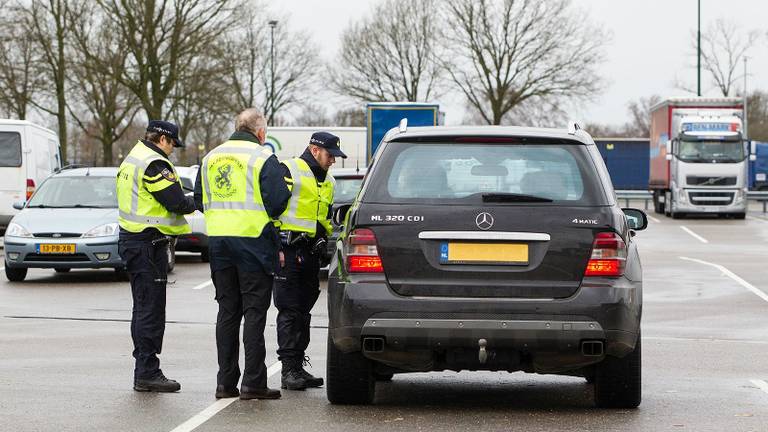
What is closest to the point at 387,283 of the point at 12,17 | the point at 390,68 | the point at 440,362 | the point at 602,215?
the point at 440,362

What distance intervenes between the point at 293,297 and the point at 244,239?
904 millimetres

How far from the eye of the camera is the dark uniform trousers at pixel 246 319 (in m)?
8.32

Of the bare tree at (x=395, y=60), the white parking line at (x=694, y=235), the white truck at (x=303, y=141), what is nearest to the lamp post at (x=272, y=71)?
the bare tree at (x=395, y=60)

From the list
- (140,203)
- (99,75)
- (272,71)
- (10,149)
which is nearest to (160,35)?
(99,75)

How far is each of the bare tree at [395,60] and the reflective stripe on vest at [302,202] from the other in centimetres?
5935

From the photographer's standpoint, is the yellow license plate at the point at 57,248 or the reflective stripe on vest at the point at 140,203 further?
the yellow license plate at the point at 57,248

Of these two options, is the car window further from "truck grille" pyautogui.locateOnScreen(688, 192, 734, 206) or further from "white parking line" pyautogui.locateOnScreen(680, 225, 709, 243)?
"truck grille" pyautogui.locateOnScreen(688, 192, 734, 206)

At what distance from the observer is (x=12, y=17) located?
50.2 m

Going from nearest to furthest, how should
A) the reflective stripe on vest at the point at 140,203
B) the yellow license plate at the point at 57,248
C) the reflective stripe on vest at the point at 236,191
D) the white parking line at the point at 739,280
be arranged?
the reflective stripe on vest at the point at 236,191, the reflective stripe on vest at the point at 140,203, the white parking line at the point at 739,280, the yellow license plate at the point at 57,248

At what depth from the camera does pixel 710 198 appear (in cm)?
3981

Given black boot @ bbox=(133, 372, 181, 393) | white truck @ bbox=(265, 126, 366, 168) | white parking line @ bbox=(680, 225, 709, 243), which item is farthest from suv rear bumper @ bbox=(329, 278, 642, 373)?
white truck @ bbox=(265, 126, 366, 168)

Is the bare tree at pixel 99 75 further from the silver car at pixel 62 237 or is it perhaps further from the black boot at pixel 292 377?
the black boot at pixel 292 377

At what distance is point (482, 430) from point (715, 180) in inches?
1331

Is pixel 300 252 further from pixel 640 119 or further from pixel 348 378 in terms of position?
pixel 640 119
